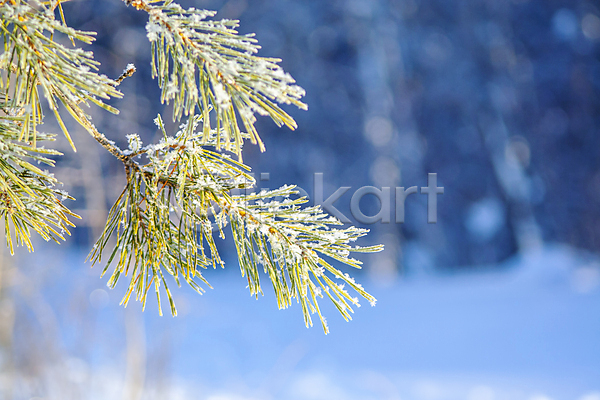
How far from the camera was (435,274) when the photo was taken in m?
3.81

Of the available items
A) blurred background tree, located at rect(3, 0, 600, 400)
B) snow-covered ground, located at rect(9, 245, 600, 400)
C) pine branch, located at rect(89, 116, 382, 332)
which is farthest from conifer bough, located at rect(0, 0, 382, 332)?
blurred background tree, located at rect(3, 0, 600, 400)

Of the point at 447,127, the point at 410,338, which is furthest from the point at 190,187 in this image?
the point at 447,127

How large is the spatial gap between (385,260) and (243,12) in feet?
9.30

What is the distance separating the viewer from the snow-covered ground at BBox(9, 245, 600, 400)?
83.6 inches

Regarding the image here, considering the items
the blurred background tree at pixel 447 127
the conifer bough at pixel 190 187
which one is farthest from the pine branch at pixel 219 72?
the blurred background tree at pixel 447 127

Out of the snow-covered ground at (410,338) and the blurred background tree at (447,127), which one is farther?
the blurred background tree at (447,127)

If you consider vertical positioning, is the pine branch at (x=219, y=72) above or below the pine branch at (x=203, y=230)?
above

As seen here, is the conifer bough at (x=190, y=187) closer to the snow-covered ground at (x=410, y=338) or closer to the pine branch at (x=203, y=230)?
the pine branch at (x=203, y=230)

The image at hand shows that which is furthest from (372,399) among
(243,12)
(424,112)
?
(243,12)

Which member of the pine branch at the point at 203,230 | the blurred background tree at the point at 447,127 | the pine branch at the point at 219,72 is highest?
the blurred background tree at the point at 447,127

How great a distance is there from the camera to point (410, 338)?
9.23 ft

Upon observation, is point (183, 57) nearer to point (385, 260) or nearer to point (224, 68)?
point (224, 68)

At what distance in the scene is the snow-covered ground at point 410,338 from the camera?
212cm

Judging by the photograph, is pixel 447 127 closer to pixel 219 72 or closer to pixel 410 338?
pixel 410 338
